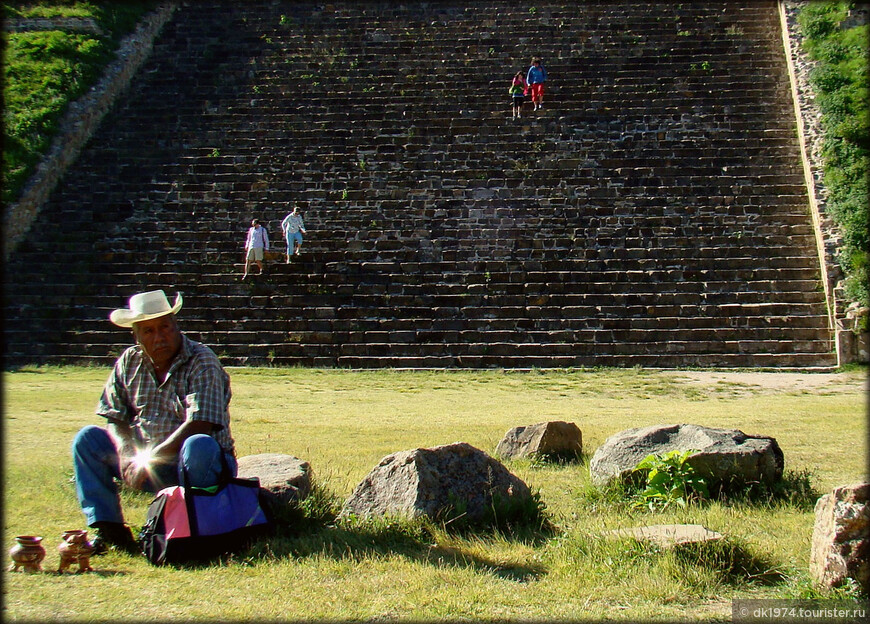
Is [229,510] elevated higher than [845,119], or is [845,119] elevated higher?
[845,119]

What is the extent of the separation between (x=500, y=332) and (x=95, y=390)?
6.60m

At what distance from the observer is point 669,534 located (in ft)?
12.6

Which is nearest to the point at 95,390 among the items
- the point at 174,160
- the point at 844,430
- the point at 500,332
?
the point at 500,332

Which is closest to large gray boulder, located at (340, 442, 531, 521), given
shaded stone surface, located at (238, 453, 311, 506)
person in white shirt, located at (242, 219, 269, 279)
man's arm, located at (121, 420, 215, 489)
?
shaded stone surface, located at (238, 453, 311, 506)

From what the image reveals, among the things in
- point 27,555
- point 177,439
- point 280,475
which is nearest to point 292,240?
point 280,475

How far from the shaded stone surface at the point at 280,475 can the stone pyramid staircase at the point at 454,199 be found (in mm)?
8533

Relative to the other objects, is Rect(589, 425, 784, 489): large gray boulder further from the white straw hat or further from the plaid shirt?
the white straw hat

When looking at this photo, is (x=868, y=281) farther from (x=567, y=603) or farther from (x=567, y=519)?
(x=567, y=603)

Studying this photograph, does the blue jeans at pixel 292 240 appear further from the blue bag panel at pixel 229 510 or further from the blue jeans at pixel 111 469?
the blue bag panel at pixel 229 510

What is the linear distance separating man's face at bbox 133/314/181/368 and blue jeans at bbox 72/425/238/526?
1.61 ft

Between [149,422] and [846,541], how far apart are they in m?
3.50

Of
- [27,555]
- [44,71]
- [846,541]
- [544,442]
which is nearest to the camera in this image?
[846,541]

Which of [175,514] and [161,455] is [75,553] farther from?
[161,455]

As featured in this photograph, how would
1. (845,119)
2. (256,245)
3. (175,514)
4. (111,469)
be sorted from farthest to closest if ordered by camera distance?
1. (845,119)
2. (256,245)
3. (111,469)
4. (175,514)
